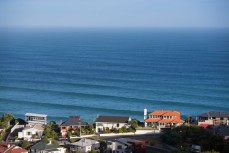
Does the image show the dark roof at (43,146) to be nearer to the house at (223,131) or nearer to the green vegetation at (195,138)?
the green vegetation at (195,138)

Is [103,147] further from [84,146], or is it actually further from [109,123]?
[109,123]

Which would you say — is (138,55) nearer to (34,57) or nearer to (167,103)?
(34,57)

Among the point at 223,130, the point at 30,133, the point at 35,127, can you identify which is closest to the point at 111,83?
the point at 35,127

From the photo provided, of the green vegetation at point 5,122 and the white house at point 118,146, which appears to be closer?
the white house at point 118,146

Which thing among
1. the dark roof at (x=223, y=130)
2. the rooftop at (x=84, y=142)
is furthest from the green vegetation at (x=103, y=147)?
the dark roof at (x=223, y=130)

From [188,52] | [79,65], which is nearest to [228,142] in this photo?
[79,65]

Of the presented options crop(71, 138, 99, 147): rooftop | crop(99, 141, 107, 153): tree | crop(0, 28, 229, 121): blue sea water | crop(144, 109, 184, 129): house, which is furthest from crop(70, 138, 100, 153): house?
crop(0, 28, 229, 121): blue sea water
